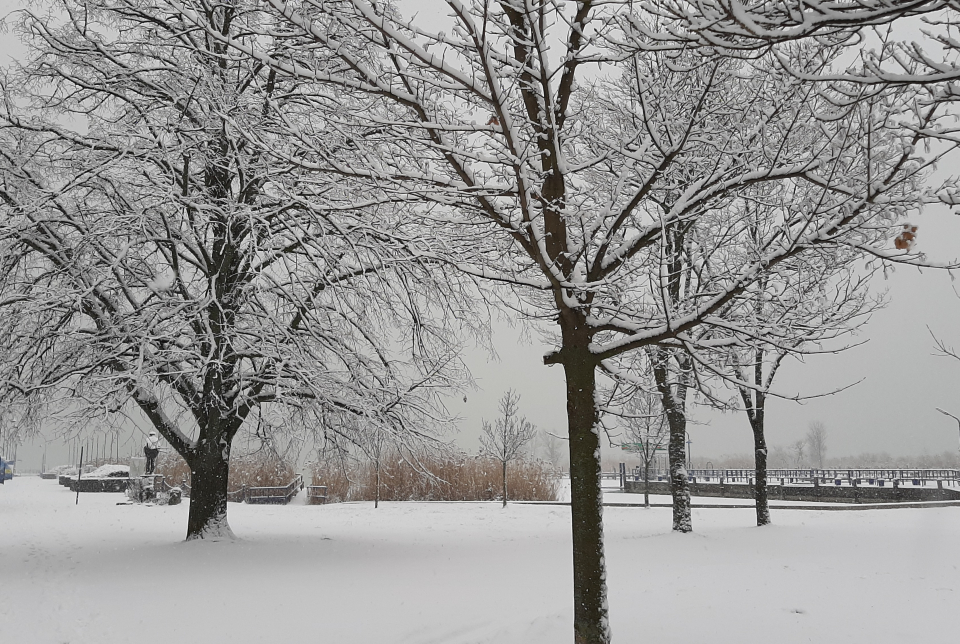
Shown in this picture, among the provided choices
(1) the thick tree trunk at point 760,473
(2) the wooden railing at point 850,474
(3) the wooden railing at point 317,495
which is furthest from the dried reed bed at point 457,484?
(1) the thick tree trunk at point 760,473

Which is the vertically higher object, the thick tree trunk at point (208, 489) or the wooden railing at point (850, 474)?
the thick tree trunk at point (208, 489)

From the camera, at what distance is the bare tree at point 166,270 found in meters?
9.67

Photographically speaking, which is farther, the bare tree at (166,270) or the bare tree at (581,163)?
the bare tree at (166,270)

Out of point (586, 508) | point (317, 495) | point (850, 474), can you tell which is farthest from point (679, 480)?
point (850, 474)

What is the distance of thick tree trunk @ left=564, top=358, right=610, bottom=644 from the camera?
5.11m

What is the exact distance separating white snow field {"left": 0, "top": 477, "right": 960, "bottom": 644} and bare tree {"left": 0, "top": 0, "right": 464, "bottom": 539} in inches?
89.8

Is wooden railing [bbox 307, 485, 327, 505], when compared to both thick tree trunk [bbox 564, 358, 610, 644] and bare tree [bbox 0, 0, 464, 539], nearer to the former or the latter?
bare tree [bbox 0, 0, 464, 539]

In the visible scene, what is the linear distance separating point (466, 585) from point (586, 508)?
3.93 m

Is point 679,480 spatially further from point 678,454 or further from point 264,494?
point 264,494

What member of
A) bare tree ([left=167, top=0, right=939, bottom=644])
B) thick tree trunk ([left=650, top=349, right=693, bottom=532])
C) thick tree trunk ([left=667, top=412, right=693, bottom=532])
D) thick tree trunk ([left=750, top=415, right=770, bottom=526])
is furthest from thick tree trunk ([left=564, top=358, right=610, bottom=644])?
thick tree trunk ([left=750, top=415, right=770, bottom=526])

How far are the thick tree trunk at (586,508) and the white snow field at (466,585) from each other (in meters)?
0.98

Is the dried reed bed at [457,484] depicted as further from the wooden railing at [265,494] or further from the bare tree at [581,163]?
the bare tree at [581,163]

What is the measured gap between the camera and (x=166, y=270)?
11945 mm

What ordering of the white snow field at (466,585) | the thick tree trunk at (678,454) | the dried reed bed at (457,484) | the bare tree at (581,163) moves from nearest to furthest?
the bare tree at (581,163), the white snow field at (466,585), the thick tree trunk at (678,454), the dried reed bed at (457,484)
